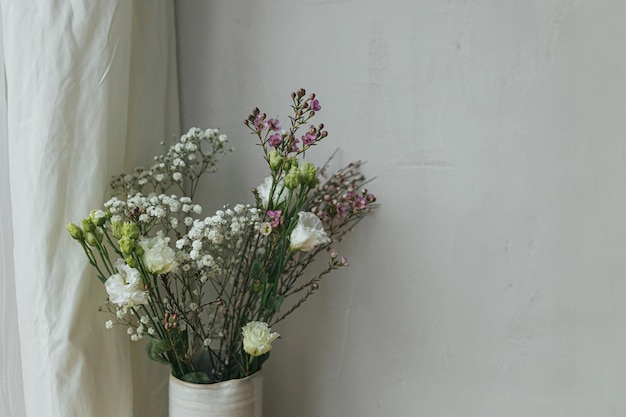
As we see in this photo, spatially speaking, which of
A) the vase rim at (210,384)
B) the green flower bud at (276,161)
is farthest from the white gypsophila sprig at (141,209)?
the vase rim at (210,384)

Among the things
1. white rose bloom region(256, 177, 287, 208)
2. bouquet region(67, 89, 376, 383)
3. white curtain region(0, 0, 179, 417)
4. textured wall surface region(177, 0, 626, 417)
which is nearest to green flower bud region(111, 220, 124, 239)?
bouquet region(67, 89, 376, 383)

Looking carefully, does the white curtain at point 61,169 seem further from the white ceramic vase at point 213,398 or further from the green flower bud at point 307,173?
the green flower bud at point 307,173

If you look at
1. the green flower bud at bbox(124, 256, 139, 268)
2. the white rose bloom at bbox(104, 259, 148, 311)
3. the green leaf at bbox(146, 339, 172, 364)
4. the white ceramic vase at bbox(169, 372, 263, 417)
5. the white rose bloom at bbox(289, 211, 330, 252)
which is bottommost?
the white ceramic vase at bbox(169, 372, 263, 417)

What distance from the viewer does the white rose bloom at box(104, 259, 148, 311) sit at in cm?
88

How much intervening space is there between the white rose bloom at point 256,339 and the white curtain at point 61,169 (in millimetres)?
243

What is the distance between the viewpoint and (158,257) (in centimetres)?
89

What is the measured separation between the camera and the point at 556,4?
3.23 feet

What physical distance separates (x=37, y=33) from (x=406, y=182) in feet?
2.05

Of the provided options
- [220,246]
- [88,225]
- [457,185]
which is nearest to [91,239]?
[88,225]

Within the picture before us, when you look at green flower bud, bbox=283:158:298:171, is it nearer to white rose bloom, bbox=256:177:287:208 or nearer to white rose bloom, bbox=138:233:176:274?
white rose bloom, bbox=256:177:287:208

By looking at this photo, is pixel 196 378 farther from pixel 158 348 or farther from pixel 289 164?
pixel 289 164

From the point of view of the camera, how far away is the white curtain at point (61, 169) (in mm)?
935

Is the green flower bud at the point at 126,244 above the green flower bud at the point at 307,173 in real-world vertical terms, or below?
below

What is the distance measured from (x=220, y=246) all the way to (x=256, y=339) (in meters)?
0.22
